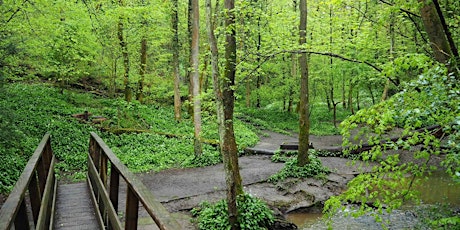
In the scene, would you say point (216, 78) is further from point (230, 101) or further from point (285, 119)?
point (285, 119)

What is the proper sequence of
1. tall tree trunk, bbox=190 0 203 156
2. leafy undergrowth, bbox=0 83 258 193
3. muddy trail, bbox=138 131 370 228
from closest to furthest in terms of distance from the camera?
muddy trail, bbox=138 131 370 228, leafy undergrowth, bbox=0 83 258 193, tall tree trunk, bbox=190 0 203 156

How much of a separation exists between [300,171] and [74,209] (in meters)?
8.31

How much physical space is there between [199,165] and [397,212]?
23.8 ft

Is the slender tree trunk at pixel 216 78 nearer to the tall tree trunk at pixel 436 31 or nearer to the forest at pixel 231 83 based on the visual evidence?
the forest at pixel 231 83

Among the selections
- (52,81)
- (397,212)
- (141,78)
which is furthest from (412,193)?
(52,81)

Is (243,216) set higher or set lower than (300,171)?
lower

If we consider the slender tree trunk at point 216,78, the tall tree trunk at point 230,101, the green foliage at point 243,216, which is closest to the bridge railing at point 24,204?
the slender tree trunk at point 216,78

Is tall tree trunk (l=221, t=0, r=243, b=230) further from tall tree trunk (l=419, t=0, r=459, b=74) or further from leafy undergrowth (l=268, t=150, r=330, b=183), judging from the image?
leafy undergrowth (l=268, t=150, r=330, b=183)

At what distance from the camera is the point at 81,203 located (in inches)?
213

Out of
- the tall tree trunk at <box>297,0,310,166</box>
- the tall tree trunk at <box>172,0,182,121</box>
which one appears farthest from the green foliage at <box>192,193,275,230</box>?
the tall tree trunk at <box>172,0,182,121</box>

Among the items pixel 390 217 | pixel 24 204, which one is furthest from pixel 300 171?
pixel 24 204

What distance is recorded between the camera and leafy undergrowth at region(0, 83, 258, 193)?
404 inches

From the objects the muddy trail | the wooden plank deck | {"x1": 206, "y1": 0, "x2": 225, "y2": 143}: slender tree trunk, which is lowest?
the muddy trail

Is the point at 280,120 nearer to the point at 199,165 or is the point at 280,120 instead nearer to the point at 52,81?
the point at 199,165
